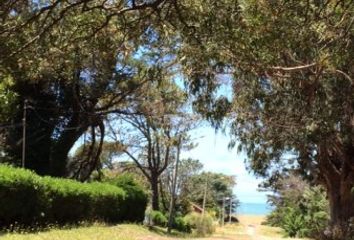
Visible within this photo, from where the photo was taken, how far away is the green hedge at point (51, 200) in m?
18.0

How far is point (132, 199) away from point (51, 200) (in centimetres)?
1307

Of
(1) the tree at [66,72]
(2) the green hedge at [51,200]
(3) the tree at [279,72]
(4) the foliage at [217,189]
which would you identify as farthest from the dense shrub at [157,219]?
(4) the foliage at [217,189]

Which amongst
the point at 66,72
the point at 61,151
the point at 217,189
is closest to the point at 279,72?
the point at 66,72

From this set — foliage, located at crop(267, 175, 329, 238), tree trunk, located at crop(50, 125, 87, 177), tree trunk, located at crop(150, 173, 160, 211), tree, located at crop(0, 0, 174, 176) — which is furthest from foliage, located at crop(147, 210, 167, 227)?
tree trunk, located at crop(50, 125, 87, 177)

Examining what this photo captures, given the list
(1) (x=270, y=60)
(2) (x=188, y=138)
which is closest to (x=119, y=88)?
(2) (x=188, y=138)

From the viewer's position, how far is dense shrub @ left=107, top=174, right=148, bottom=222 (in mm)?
33219

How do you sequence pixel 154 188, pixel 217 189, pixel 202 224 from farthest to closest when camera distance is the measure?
1. pixel 217 189
2. pixel 154 188
3. pixel 202 224

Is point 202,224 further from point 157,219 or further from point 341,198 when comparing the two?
point 341,198

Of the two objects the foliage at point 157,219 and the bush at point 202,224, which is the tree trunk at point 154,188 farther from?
the bush at point 202,224

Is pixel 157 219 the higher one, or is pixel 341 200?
pixel 157 219

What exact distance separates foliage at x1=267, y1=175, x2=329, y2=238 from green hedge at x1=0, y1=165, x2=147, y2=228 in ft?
64.0

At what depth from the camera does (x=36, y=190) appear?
763 inches

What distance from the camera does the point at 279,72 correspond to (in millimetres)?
13883

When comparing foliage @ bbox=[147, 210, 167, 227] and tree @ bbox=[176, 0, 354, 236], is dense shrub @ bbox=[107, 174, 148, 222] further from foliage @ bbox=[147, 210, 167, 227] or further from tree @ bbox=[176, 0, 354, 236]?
tree @ bbox=[176, 0, 354, 236]
